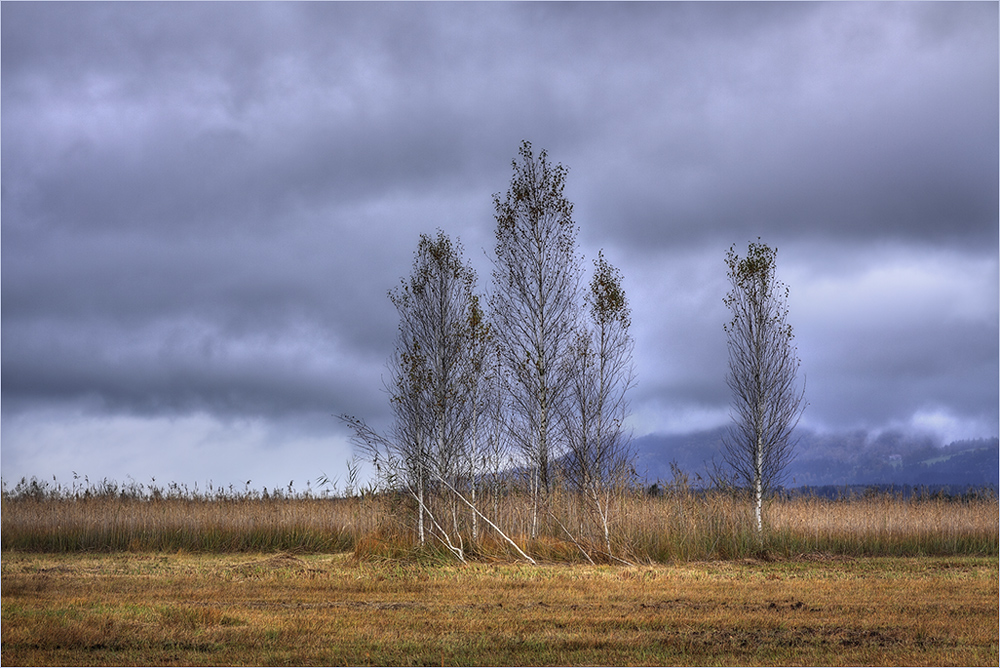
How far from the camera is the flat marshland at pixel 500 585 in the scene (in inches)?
292

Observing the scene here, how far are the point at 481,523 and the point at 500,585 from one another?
5478 mm

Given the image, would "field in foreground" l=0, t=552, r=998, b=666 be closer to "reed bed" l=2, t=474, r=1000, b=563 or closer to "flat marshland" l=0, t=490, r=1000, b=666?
"flat marshland" l=0, t=490, r=1000, b=666

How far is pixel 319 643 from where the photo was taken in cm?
754

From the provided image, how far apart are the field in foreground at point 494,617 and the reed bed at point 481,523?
9.48ft

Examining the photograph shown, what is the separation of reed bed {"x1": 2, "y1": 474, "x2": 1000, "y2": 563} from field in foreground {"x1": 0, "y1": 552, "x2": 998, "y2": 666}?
289cm

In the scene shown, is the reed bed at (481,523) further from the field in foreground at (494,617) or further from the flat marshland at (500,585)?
the field in foreground at (494,617)

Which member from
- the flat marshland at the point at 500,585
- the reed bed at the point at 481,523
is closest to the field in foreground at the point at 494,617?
the flat marshland at the point at 500,585

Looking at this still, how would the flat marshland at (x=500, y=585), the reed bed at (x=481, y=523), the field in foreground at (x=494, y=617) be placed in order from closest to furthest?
the field in foreground at (x=494, y=617)
the flat marshland at (x=500, y=585)
the reed bed at (x=481, y=523)

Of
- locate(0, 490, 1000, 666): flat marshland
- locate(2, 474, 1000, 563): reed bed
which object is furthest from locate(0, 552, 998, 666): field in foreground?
locate(2, 474, 1000, 563): reed bed

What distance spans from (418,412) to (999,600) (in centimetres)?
1244

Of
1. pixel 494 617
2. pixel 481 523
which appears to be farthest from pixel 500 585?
pixel 481 523

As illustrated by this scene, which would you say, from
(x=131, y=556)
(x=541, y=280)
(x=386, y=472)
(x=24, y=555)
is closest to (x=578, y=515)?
(x=386, y=472)

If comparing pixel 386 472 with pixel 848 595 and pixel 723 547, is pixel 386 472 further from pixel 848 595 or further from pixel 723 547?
pixel 848 595

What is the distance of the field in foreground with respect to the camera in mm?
7195
